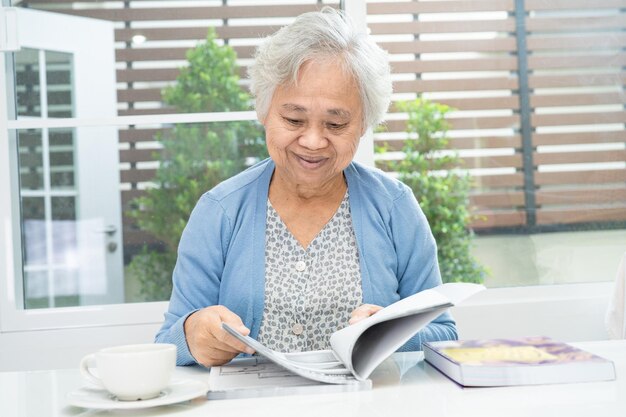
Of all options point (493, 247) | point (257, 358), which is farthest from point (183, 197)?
point (257, 358)

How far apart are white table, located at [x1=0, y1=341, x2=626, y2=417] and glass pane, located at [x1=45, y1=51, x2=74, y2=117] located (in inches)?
65.5

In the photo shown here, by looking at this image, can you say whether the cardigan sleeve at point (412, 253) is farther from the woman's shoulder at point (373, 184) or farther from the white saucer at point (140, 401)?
the white saucer at point (140, 401)

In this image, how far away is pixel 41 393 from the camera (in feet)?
3.48

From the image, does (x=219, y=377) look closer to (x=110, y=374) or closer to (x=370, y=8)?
(x=110, y=374)

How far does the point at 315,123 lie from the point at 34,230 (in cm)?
146

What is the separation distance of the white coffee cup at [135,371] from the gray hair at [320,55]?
68 centimetres

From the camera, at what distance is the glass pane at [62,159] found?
258 cm

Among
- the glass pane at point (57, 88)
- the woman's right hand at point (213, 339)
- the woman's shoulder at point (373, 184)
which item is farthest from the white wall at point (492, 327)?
the woman's right hand at point (213, 339)

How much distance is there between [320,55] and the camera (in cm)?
146

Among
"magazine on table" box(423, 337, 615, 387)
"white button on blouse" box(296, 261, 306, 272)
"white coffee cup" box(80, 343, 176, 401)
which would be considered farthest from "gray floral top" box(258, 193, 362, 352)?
"white coffee cup" box(80, 343, 176, 401)

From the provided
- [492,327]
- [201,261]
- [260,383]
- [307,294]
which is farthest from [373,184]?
[492,327]

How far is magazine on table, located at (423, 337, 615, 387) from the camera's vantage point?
0.99 m

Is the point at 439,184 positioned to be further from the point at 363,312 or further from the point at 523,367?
the point at 523,367

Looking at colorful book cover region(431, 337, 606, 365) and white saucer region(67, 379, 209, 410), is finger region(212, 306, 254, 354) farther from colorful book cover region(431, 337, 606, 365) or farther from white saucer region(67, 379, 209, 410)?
colorful book cover region(431, 337, 606, 365)
